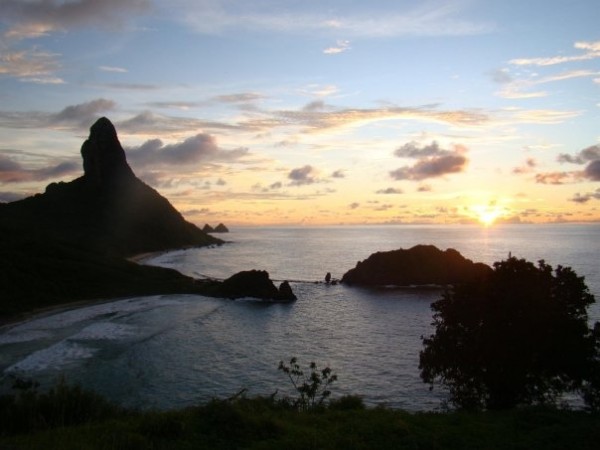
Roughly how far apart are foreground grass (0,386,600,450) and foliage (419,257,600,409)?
824 centimetres

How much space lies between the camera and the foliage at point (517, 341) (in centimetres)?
3241

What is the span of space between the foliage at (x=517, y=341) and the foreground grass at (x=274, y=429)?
8238 millimetres

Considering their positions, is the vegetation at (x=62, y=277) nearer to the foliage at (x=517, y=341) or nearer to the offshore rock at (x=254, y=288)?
the offshore rock at (x=254, y=288)

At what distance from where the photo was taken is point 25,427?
22656mm

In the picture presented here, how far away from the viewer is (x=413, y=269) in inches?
4985

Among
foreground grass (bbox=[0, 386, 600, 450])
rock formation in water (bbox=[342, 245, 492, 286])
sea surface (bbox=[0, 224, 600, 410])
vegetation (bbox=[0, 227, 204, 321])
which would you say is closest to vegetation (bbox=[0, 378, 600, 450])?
foreground grass (bbox=[0, 386, 600, 450])

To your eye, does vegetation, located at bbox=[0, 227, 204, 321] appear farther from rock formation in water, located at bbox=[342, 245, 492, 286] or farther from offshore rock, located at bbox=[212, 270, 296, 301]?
rock formation in water, located at bbox=[342, 245, 492, 286]

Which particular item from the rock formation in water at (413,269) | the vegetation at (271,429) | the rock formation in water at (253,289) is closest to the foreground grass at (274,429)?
the vegetation at (271,429)

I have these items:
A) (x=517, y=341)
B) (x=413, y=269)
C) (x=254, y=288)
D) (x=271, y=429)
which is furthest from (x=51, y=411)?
(x=413, y=269)

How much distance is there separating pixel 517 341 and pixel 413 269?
95019mm

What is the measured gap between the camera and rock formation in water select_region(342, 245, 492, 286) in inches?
4936

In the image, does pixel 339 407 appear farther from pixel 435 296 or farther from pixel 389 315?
pixel 435 296

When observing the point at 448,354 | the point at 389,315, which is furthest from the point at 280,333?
the point at 448,354

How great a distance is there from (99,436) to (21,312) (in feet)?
239
